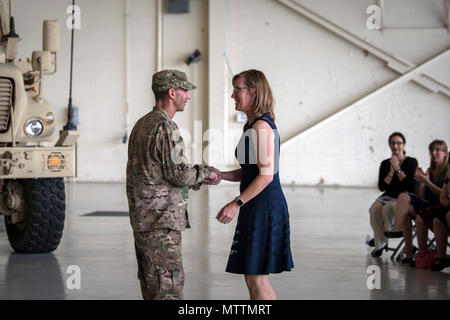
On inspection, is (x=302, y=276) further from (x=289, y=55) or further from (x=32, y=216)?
(x=289, y=55)

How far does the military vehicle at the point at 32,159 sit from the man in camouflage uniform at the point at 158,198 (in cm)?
309

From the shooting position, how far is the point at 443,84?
1677cm

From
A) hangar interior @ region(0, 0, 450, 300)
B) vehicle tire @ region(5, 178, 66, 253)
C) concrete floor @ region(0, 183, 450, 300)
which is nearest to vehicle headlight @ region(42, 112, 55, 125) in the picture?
vehicle tire @ region(5, 178, 66, 253)

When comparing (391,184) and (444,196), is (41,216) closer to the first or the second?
(391,184)

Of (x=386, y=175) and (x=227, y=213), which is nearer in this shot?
(x=227, y=213)

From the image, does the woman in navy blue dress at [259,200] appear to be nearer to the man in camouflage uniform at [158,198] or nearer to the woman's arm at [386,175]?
the man in camouflage uniform at [158,198]

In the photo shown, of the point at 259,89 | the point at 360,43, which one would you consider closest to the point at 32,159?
the point at 259,89

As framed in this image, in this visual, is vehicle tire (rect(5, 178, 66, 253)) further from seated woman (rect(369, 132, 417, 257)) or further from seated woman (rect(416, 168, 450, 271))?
seated woman (rect(416, 168, 450, 271))

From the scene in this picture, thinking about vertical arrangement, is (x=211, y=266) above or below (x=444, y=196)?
below

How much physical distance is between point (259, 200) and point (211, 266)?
2718 millimetres

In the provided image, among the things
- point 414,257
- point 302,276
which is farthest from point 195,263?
point 414,257

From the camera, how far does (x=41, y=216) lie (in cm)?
679
